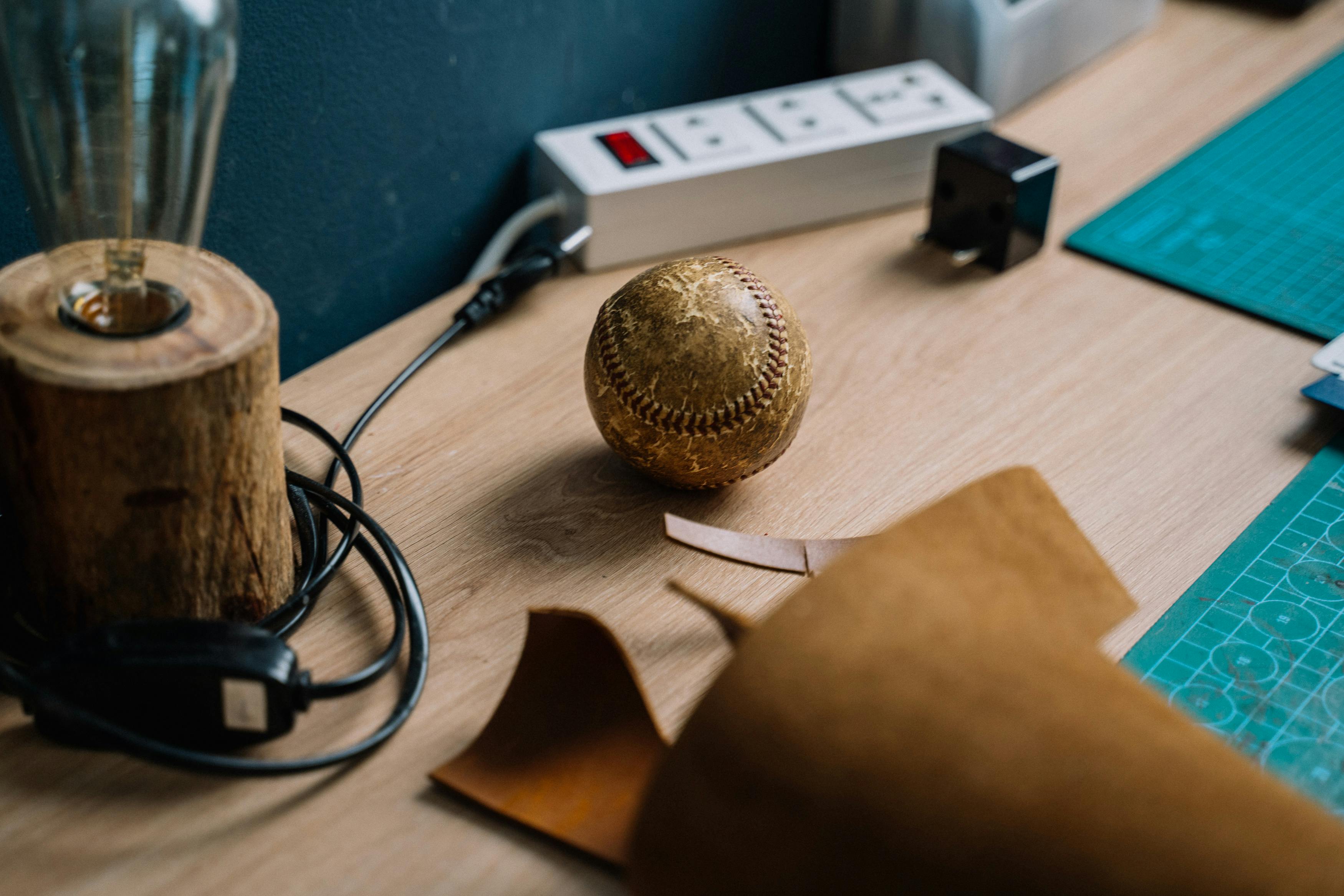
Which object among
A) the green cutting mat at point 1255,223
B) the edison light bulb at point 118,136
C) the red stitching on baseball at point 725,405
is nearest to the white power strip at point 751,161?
the green cutting mat at point 1255,223

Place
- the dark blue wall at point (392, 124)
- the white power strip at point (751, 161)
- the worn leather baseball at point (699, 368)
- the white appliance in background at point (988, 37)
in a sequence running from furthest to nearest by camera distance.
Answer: the white appliance in background at point (988, 37), the white power strip at point (751, 161), the dark blue wall at point (392, 124), the worn leather baseball at point (699, 368)

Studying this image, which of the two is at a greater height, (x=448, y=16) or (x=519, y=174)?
(x=448, y=16)

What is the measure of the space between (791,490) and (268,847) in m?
0.36

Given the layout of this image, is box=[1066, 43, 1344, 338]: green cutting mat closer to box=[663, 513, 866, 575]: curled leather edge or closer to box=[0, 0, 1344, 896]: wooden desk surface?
box=[0, 0, 1344, 896]: wooden desk surface

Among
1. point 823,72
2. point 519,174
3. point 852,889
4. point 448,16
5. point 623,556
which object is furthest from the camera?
Answer: point 823,72

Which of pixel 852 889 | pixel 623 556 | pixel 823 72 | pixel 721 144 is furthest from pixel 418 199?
pixel 852 889

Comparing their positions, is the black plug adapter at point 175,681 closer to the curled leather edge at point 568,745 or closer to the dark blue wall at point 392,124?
the curled leather edge at point 568,745

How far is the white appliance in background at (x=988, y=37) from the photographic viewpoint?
1051 mm

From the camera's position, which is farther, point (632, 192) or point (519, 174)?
point (519, 174)

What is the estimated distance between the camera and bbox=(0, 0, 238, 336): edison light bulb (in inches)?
18.6

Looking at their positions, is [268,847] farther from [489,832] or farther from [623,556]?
[623,556]

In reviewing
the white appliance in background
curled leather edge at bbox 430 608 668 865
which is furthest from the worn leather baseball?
the white appliance in background

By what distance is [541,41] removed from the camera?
0.93m

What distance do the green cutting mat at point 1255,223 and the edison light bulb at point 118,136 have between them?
2.28 feet
